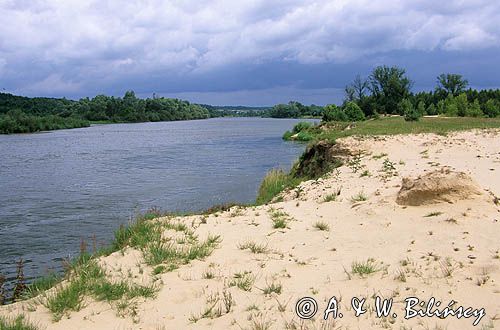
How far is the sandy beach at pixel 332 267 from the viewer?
220 inches

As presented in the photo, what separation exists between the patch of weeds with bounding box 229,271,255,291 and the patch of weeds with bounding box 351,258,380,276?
4.86 ft

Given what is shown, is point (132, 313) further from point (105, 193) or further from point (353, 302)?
point (105, 193)

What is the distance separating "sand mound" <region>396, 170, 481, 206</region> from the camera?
30.8 ft

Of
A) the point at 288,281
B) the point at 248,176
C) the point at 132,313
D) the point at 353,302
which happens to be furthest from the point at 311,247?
the point at 248,176

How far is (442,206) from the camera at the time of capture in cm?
930

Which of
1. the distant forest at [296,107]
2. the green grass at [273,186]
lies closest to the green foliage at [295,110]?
the distant forest at [296,107]

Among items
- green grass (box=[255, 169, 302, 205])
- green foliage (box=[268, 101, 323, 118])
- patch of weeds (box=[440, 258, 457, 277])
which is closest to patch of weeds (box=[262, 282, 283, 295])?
patch of weeds (box=[440, 258, 457, 277])

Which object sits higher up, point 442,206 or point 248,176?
point 442,206

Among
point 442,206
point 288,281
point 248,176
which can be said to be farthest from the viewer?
point 248,176

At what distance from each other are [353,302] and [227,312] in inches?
61.7

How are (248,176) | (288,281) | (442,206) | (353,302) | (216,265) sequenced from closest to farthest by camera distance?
(353,302)
(288,281)
(216,265)
(442,206)
(248,176)

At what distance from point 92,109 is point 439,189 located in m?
138

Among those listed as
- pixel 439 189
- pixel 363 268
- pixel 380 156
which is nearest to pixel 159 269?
pixel 363 268

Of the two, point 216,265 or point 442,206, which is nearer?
point 216,265
